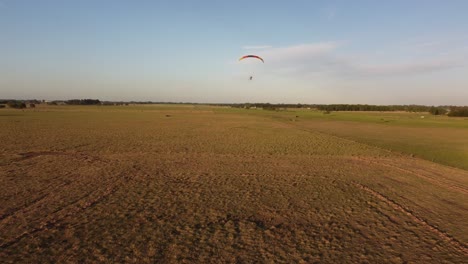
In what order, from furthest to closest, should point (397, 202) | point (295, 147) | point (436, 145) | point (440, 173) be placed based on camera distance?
1. point (436, 145)
2. point (295, 147)
3. point (440, 173)
4. point (397, 202)

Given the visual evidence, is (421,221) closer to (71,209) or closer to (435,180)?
(435,180)

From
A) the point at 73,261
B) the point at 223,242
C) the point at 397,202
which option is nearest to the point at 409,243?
the point at 397,202

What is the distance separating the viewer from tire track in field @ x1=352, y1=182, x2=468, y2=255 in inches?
288

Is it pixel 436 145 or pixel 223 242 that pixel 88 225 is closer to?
pixel 223 242

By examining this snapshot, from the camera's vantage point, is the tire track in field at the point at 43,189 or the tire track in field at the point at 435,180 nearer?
the tire track in field at the point at 43,189

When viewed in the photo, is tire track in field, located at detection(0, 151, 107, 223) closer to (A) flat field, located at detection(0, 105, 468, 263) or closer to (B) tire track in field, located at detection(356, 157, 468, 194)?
(A) flat field, located at detection(0, 105, 468, 263)

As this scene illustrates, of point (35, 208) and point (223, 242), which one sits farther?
point (35, 208)

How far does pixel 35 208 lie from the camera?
911cm

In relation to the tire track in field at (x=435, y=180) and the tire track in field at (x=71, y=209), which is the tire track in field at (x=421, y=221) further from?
the tire track in field at (x=71, y=209)

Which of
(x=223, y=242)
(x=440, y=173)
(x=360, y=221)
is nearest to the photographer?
(x=223, y=242)

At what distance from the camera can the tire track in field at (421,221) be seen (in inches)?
288

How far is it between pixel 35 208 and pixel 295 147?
1825 cm

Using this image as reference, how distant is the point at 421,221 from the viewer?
898cm

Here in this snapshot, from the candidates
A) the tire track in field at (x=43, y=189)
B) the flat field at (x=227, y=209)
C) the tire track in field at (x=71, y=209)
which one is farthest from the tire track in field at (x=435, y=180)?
the tire track in field at (x=43, y=189)
